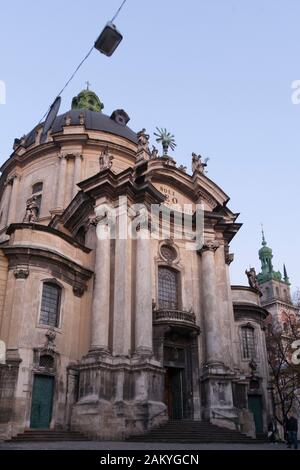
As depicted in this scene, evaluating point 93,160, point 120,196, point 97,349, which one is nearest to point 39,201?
point 93,160

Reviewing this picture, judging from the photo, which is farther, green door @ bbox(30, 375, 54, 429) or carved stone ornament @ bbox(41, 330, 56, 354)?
carved stone ornament @ bbox(41, 330, 56, 354)

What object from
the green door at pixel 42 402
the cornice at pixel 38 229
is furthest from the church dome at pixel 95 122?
the green door at pixel 42 402

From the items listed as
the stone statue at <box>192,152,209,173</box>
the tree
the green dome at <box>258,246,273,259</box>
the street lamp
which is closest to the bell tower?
the green dome at <box>258,246,273,259</box>

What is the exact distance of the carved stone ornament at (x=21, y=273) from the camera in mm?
20469

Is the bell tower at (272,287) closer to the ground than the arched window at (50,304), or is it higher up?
higher up

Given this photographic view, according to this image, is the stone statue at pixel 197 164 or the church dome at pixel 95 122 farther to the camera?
the church dome at pixel 95 122

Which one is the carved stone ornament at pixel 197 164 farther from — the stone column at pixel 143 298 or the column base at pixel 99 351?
the column base at pixel 99 351

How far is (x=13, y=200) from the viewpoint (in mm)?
33625

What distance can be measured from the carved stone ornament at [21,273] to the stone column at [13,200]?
41.8 ft

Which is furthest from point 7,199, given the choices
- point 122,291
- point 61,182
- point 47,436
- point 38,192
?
point 47,436

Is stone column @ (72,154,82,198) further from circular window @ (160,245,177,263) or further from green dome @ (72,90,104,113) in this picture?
green dome @ (72,90,104,113)

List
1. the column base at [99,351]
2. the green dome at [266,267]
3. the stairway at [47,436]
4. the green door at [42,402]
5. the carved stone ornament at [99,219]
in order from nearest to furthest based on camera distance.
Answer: the stairway at [47,436] → the green door at [42,402] → the column base at [99,351] → the carved stone ornament at [99,219] → the green dome at [266,267]

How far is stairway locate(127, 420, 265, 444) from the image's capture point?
58.7 ft

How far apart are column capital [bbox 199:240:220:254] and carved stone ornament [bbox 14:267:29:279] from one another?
1111 cm
